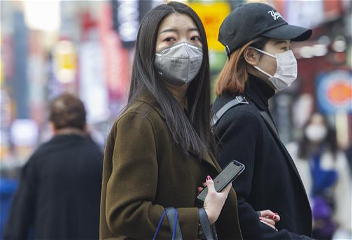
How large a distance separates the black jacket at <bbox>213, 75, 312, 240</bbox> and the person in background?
3.92 m

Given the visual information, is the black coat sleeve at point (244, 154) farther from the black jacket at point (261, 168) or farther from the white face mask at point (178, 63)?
the white face mask at point (178, 63)

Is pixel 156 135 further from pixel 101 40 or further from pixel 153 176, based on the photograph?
pixel 101 40

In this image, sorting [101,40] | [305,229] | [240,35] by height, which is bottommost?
[101,40]

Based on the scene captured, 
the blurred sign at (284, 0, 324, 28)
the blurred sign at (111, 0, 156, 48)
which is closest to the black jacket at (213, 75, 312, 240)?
the blurred sign at (111, 0, 156, 48)

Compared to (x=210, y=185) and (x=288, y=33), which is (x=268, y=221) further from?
(x=288, y=33)

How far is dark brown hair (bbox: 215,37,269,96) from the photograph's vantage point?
3701mm

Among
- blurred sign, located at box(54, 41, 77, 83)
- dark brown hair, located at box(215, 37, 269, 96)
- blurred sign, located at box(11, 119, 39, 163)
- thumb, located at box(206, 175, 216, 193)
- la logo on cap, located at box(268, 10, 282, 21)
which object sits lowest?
blurred sign, located at box(11, 119, 39, 163)

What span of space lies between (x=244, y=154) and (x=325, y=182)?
14.6ft

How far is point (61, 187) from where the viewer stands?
5.91 metres

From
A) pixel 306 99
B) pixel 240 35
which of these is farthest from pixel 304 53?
pixel 240 35

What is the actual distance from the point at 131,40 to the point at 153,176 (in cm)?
1622

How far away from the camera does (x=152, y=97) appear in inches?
123

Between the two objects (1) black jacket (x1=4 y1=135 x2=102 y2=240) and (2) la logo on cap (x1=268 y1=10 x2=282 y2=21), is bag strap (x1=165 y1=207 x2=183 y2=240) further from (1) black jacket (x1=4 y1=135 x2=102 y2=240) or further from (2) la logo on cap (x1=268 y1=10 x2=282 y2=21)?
(1) black jacket (x1=4 y1=135 x2=102 y2=240)

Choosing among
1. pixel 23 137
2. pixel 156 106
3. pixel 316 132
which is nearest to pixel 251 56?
pixel 156 106
